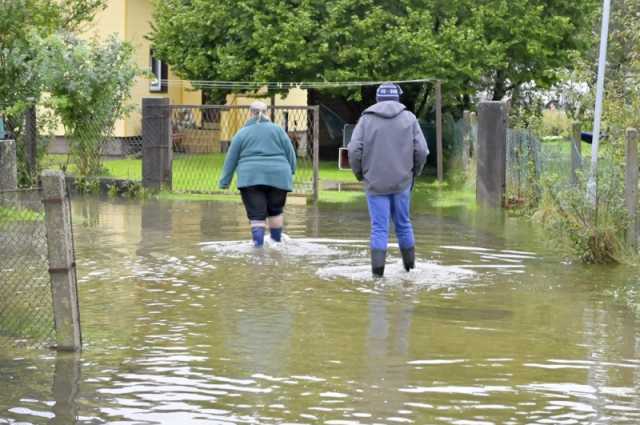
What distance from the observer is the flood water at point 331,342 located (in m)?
6.91

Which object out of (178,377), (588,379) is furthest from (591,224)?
(178,377)

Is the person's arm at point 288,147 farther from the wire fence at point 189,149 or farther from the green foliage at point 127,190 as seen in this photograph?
the green foliage at point 127,190

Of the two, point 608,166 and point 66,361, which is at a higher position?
point 608,166

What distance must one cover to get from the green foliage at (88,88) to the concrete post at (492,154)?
586cm

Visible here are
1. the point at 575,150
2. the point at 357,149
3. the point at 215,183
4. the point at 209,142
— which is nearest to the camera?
the point at 357,149

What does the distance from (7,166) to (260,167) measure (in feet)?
11.0

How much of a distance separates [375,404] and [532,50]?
2326 centimetres

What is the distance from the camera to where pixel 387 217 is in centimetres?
1184

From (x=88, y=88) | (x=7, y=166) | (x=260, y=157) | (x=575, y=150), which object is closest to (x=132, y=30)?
(x=88, y=88)

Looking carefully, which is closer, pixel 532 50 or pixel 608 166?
pixel 608 166

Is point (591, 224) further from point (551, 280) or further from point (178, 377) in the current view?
point (178, 377)

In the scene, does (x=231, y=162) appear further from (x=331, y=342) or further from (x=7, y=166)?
(x=331, y=342)

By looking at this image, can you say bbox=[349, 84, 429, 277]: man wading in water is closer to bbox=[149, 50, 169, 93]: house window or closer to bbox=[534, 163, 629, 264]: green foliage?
bbox=[534, 163, 629, 264]: green foliage

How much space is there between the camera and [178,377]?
7.61m
